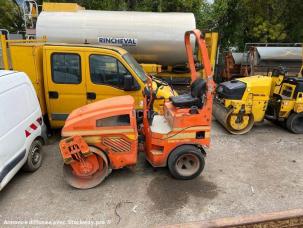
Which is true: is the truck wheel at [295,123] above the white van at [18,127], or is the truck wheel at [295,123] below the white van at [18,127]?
below

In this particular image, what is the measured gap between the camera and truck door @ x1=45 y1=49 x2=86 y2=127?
19.6 feet

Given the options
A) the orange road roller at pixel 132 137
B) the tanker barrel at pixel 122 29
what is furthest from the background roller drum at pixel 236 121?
the tanker barrel at pixel 122 29

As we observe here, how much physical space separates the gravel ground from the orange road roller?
30 centimetres

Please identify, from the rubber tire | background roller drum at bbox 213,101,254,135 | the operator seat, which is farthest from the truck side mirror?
background roller drum at bbox 213,101,254,135

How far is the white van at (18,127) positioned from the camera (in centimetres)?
416

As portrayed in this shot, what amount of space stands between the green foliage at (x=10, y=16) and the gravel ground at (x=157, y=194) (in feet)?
53.1

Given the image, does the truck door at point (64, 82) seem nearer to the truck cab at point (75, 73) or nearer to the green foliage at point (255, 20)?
the truck cab at point (75, 73)

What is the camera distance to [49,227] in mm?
3764

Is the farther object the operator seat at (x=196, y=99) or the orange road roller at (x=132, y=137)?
the operator seat at (x=196, y=99)

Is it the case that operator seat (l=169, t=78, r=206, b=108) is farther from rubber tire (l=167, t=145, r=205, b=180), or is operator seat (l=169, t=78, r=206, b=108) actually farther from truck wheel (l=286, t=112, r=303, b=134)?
truck wheel (l=286, t=112, r=303, b=134)

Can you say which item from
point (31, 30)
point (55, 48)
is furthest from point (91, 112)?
point (31, 30)

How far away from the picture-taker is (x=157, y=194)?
4.47 m

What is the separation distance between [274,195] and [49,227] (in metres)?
3.38

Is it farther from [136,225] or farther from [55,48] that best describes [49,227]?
[55,48]
